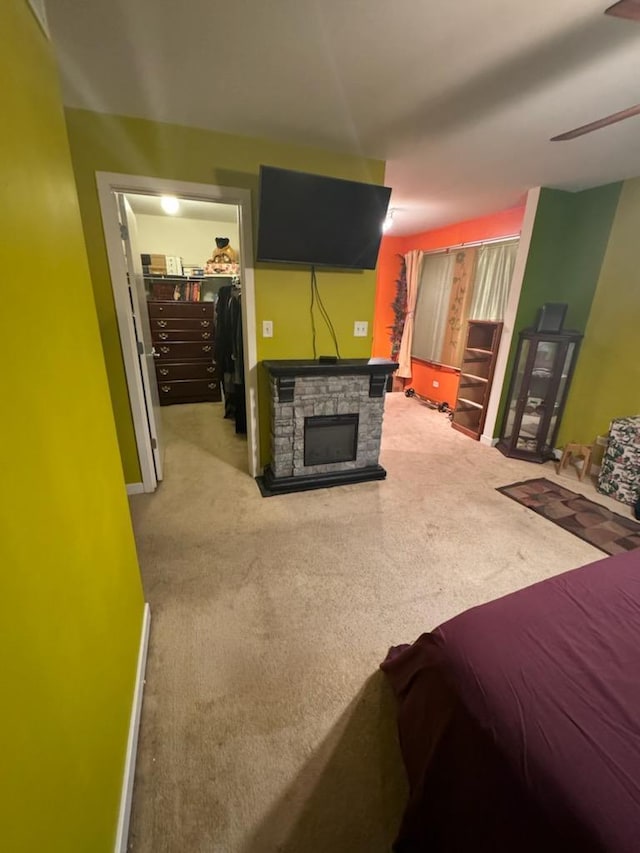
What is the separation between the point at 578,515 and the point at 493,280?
2.68 m

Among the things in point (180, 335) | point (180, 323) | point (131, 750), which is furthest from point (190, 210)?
point (131, 750)

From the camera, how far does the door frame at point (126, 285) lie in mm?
2143

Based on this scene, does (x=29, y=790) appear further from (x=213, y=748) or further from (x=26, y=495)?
(x=213, y=748)

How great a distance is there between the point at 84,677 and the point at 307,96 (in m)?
2.50

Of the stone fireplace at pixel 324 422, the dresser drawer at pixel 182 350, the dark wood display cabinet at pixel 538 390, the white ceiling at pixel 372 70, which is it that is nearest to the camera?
the white ceiling at pixel 372 70

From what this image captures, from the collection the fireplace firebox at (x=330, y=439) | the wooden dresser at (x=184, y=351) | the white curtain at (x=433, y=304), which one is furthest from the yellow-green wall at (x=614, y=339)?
the wooden dresser at (x=184, y=351)

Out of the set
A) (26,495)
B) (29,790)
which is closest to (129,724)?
(29,790)

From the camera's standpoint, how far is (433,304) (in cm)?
497

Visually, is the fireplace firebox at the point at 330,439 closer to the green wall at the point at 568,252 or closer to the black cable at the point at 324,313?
the black cable at the point at 324,313

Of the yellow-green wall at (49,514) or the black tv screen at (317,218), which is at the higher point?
the black tv screen at (317,218)

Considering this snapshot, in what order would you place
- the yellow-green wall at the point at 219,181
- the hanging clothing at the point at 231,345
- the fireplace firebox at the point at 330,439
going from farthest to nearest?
the hanging clothing at the point at 231,345 < the fireplace firebox at the point at 330,439 < the yellow-green wall at the point at 219,181

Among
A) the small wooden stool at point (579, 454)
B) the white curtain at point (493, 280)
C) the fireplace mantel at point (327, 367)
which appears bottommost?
the small wooden stool at point (579, 454)

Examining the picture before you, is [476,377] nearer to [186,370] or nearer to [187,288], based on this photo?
[186,370]

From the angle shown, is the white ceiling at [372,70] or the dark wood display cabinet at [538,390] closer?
the white ceiling at [372,70]
